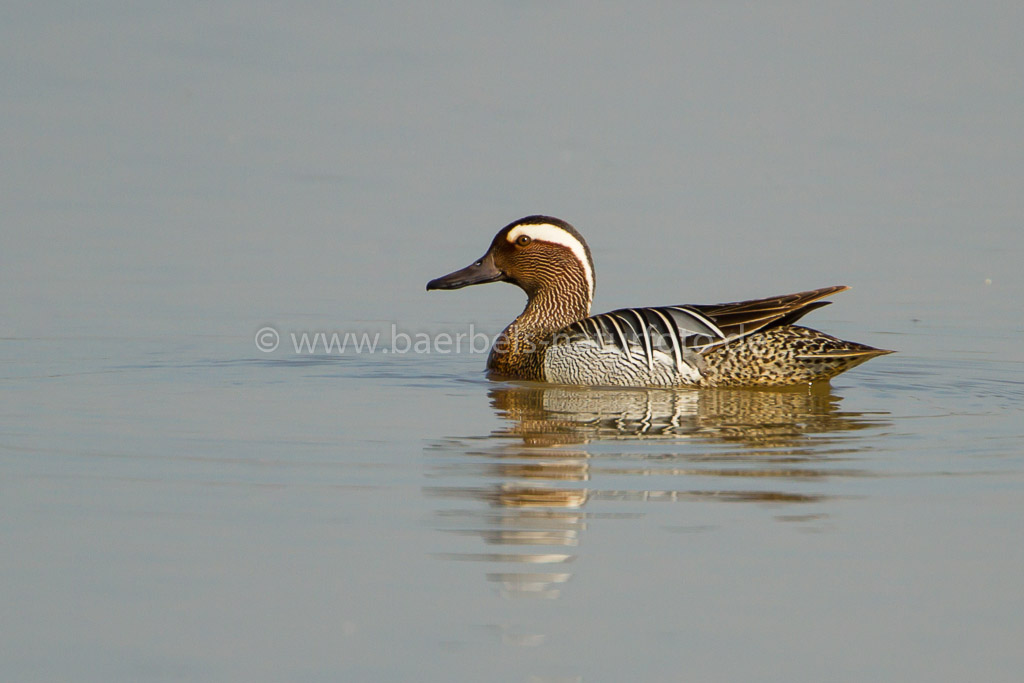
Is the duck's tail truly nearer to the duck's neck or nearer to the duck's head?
the duck's neck

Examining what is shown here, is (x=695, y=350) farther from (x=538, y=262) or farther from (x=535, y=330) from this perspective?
(x=538, y=262)

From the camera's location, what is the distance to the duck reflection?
5.57 m

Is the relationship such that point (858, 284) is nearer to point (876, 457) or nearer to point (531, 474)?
point (876, 457)

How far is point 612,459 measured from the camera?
6.81 m

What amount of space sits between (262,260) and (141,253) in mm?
899

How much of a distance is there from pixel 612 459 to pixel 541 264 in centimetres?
361

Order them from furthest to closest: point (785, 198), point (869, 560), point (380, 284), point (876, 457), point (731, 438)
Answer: point (785, 198) < point (380, 284) < point (731, 438) < point (876, 457) < point (869, 560)

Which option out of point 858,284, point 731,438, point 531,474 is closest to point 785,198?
point 858,284

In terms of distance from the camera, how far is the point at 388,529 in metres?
5.52

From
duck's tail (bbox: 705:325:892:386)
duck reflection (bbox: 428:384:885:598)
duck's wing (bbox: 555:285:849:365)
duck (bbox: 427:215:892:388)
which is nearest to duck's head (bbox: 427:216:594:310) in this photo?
duck (bbox: 427:215:892:388)

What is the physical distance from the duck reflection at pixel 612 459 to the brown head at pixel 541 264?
116 centimetres

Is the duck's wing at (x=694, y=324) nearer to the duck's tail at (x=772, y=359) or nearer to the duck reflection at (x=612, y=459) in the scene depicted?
the duck's tail at (x=772, y=359)
